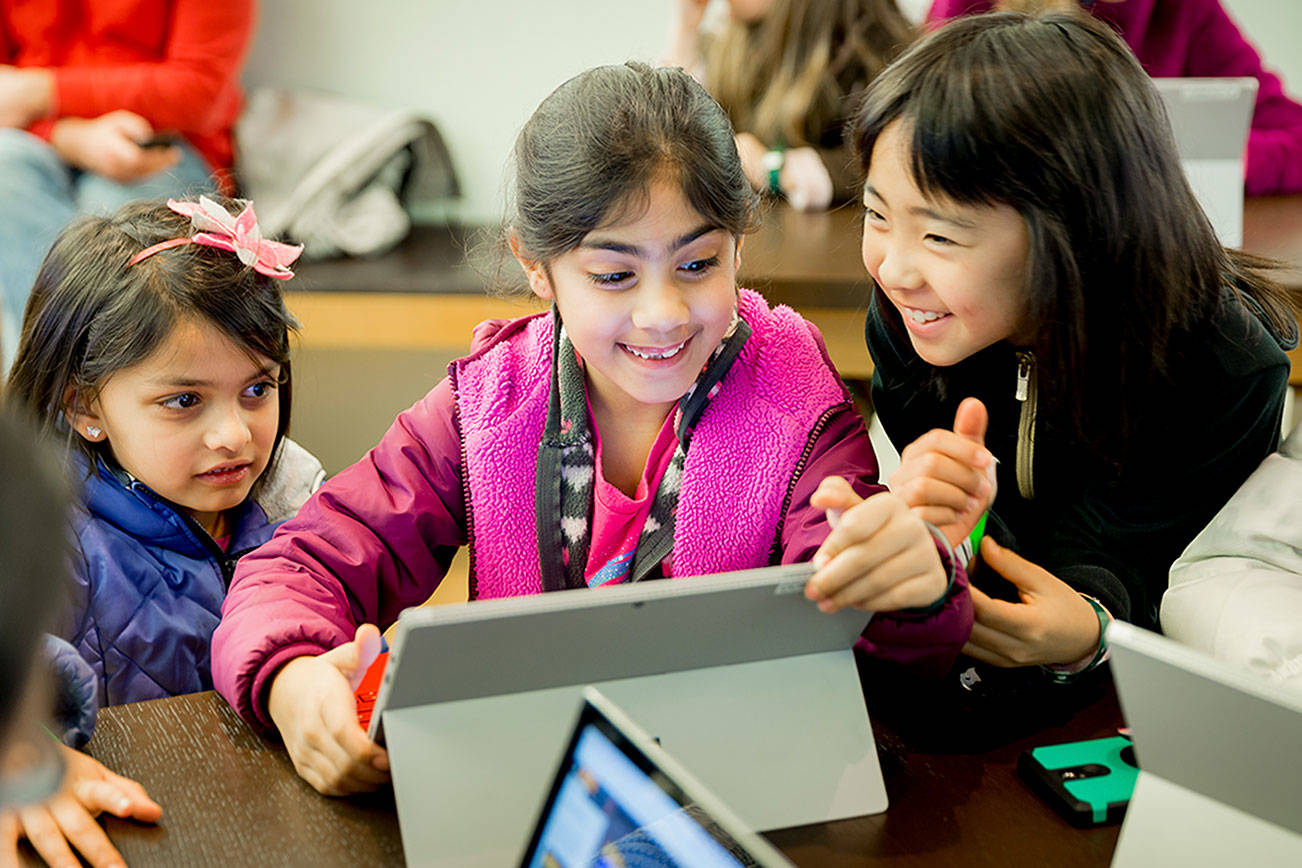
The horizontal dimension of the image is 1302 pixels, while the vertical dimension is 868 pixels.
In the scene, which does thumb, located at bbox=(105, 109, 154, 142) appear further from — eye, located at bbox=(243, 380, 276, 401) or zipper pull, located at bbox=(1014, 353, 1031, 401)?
zipper pull, located at bbox=(1014, 353, 1031, 401)

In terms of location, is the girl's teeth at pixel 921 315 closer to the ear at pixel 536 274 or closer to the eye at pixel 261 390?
the ear at pixel 536 274

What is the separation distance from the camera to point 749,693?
78 cm

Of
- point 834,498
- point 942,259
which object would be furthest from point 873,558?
point 942,259

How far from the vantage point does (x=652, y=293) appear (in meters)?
1.05

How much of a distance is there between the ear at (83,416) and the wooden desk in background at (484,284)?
860mm

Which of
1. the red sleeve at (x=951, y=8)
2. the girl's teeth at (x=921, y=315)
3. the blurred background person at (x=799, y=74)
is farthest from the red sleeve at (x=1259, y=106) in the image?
the girl's teeth at (x=921, y=315)

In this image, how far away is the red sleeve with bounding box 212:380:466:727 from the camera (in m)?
0.90

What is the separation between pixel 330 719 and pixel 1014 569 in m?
0.54

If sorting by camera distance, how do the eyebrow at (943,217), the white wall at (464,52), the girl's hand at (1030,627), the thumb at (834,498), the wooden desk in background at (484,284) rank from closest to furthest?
the thumb at (834,498) → the girl's hand at (1030,627) → the eyebrow at (943,217) → the wooden desk in background at (484,284) → the white wall at (464,52)

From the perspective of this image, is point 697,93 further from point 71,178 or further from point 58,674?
point 71,178

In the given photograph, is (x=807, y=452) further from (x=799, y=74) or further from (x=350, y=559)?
(x=799, y=74)

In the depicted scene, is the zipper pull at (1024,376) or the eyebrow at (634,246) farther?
the zipper pull at (1024,376)

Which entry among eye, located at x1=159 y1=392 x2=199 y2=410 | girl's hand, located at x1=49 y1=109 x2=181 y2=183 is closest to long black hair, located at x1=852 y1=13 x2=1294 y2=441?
Answer: eye, located at x1=159 y1=392 x2=199 y2=410

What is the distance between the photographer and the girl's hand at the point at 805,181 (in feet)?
7.90
